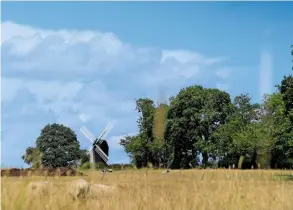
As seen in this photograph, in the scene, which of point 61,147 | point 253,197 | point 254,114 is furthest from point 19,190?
point 254,114

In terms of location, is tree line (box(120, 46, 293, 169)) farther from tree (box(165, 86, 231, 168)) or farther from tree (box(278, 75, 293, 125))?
tree (box(278, 75, 293, 125))

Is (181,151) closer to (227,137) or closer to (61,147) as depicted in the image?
(227,137)

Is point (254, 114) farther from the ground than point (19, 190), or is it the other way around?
point (254, 114)

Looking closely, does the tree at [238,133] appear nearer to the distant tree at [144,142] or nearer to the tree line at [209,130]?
the tree line at [209,130]

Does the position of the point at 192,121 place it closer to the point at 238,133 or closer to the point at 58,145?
the point at 238,133

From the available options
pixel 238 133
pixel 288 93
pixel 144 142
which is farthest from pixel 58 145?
pixel 288 93

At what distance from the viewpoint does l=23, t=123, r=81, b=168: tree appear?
82875 mm

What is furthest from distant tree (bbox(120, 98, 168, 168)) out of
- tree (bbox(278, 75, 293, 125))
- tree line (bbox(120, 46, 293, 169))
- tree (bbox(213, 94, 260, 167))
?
tree (bbox(278, 75, 293, 125))

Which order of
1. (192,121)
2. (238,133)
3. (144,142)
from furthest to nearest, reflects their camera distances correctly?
(144,142) → (192,121) → (238,133)

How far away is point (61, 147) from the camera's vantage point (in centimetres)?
8444

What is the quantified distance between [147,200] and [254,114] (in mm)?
82551

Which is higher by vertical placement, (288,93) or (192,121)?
(192,121)

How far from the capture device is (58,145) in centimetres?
8550

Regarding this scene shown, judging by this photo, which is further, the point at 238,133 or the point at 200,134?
the point at 200,134
